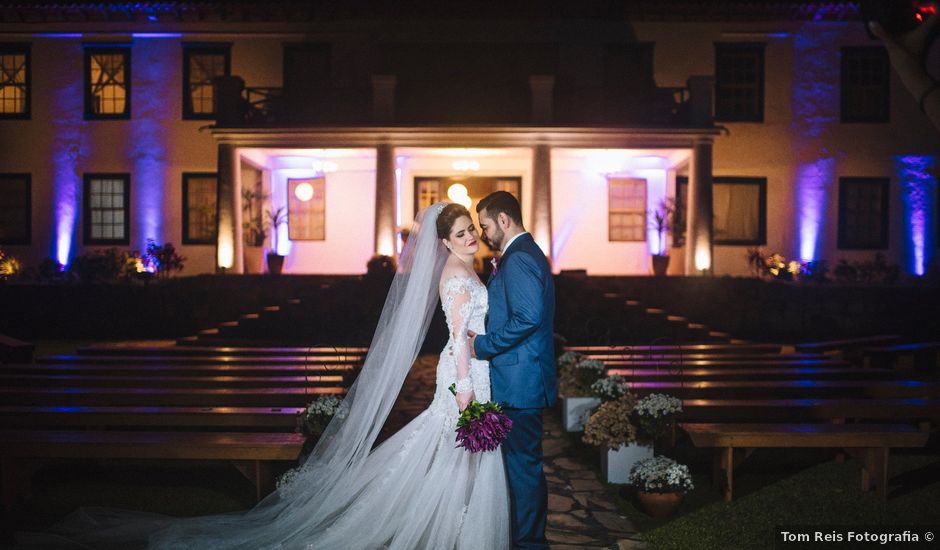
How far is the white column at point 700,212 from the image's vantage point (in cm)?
1779

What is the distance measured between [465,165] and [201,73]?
778 cm

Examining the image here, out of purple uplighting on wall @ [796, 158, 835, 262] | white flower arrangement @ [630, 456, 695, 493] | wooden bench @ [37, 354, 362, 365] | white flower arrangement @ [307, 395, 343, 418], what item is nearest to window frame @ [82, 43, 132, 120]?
wooden bench @ [37, 354, 362, 365]

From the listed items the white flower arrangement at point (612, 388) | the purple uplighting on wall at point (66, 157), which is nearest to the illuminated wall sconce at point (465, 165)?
the purple uplighting on wall at point (66, 157)

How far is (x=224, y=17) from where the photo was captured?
812 inches

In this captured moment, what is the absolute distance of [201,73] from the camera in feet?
68.4

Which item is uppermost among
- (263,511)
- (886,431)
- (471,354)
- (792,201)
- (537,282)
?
(792,201)

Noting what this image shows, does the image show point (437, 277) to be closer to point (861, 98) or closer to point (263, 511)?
point (263, 511)

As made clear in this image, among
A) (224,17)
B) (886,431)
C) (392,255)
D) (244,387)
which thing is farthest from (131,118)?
(886,431)

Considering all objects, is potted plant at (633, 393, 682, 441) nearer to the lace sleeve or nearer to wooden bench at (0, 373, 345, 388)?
the lace sleeve

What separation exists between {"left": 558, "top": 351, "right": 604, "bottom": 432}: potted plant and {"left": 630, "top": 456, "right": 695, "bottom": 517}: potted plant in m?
2.25

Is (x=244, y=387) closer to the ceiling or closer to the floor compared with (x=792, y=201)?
closer to the floor

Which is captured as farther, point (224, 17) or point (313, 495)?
point (224, 17)

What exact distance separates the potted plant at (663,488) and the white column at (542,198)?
1198 centimetres

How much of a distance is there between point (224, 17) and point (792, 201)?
16123 millimetres
